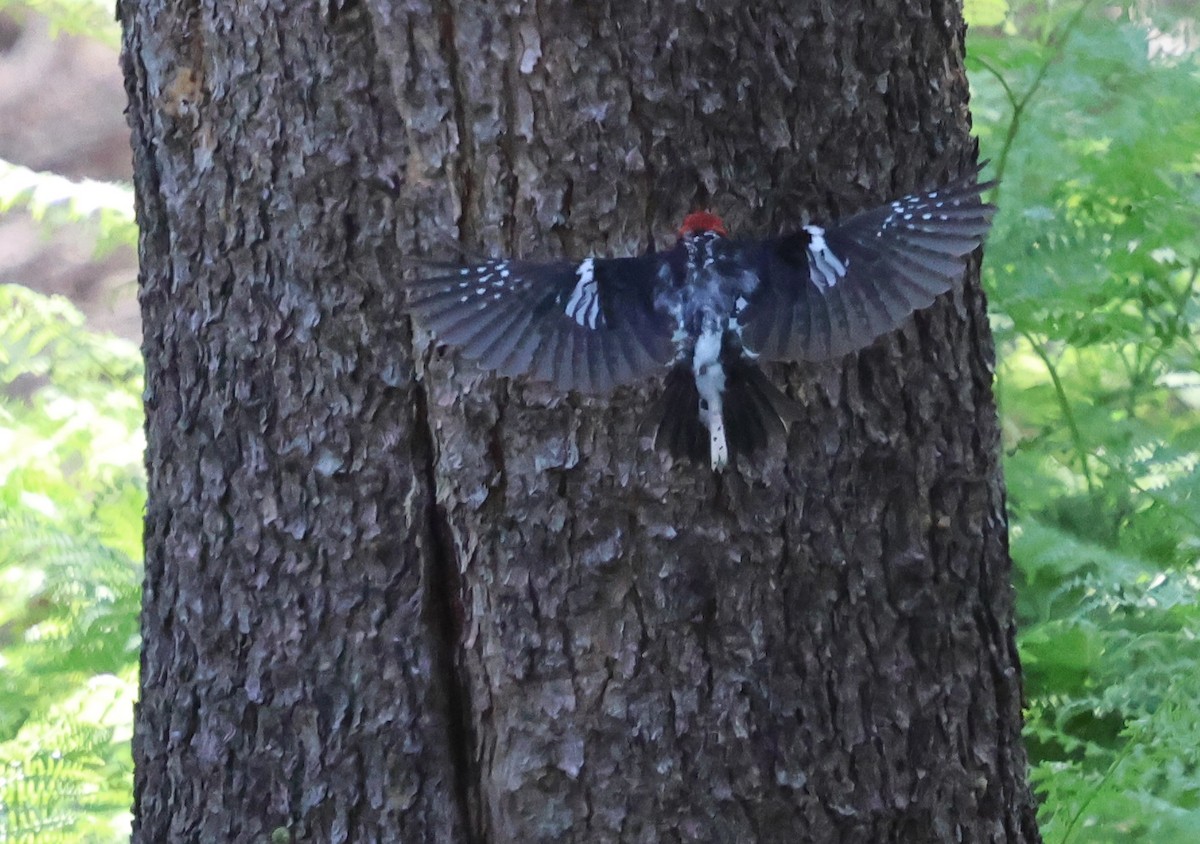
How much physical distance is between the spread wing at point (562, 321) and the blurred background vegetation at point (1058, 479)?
1.01 metres

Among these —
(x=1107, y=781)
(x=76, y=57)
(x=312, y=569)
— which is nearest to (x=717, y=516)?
(x=312, y=569)

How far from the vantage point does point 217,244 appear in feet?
5.08

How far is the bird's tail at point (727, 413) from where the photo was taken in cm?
136

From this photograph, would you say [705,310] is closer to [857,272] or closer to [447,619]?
[857,272]

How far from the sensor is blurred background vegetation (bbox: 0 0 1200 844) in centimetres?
216

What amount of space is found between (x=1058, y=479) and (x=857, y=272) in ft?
6.00

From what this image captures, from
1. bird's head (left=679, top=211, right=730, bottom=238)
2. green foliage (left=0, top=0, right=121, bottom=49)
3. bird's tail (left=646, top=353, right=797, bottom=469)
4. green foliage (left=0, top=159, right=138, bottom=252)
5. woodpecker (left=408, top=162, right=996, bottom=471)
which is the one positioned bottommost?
bird's tail (left=646, top=353, right=797, bottom=469)

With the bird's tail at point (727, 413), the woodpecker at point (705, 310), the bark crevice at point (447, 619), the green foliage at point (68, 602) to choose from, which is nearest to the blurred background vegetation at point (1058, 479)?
the green foliage at point (68, 602)

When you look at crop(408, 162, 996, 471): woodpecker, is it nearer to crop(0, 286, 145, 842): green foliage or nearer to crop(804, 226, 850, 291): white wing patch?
crop(804, 226, 850, 291): white wing patch

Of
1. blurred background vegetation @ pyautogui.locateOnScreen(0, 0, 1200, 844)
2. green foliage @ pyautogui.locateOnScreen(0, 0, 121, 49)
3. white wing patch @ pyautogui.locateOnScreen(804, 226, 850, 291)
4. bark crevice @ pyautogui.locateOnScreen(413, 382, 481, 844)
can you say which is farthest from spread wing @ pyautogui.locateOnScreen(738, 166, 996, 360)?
green foliage @ pyautogui.locateOnScreen(0, 0, 121, 49)

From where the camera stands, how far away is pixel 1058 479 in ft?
9.73

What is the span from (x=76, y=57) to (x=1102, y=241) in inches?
297

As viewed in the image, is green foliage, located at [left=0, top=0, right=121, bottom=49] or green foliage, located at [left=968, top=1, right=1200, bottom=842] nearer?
green foliage, located at [left=968, top=1, right=1200, bottom=842]

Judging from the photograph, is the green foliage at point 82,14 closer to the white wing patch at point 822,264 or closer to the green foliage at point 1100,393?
the green foliage at point 1100,393
